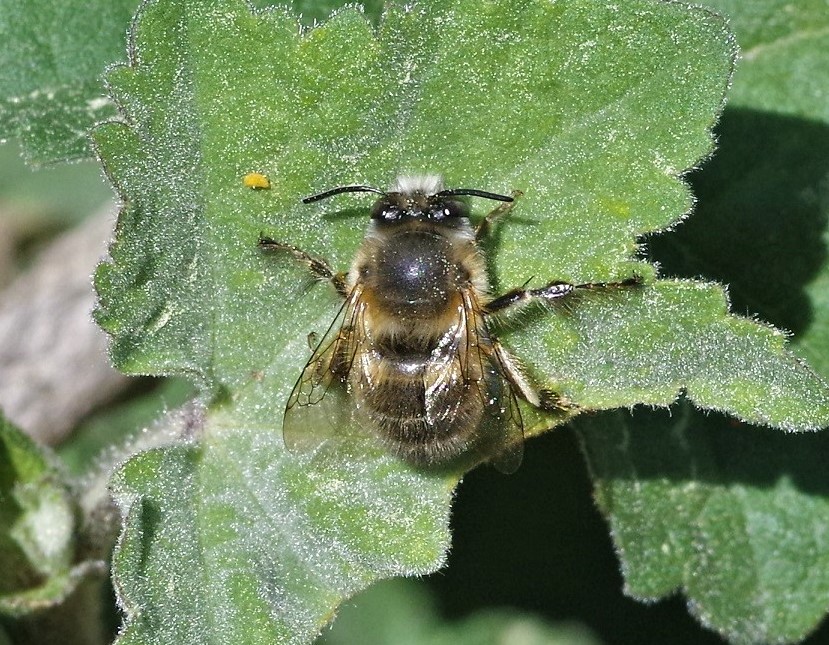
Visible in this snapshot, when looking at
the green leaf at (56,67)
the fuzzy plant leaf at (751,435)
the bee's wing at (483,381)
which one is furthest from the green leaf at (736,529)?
the green leaf at (56,67)

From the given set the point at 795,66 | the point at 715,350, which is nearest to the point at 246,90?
the point at 715,350

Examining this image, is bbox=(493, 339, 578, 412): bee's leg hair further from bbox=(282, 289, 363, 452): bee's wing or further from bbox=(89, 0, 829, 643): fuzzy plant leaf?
bbox=(282, 289, 363, 452): bee's wing

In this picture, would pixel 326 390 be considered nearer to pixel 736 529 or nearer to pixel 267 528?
pixel 267 528

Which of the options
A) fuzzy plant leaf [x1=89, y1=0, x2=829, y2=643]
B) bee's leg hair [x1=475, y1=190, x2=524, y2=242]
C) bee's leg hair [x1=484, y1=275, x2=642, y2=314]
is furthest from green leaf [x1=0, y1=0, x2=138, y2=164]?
bee's leg hair [x1=484, y1=275, x2=642, y2=314]

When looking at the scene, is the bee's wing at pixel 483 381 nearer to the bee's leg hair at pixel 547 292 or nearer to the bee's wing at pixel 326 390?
the bee's leg hair at pixel 547 292

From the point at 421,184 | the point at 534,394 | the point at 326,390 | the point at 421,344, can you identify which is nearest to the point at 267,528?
the point at 326,390

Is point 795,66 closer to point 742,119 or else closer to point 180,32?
point 742,119
